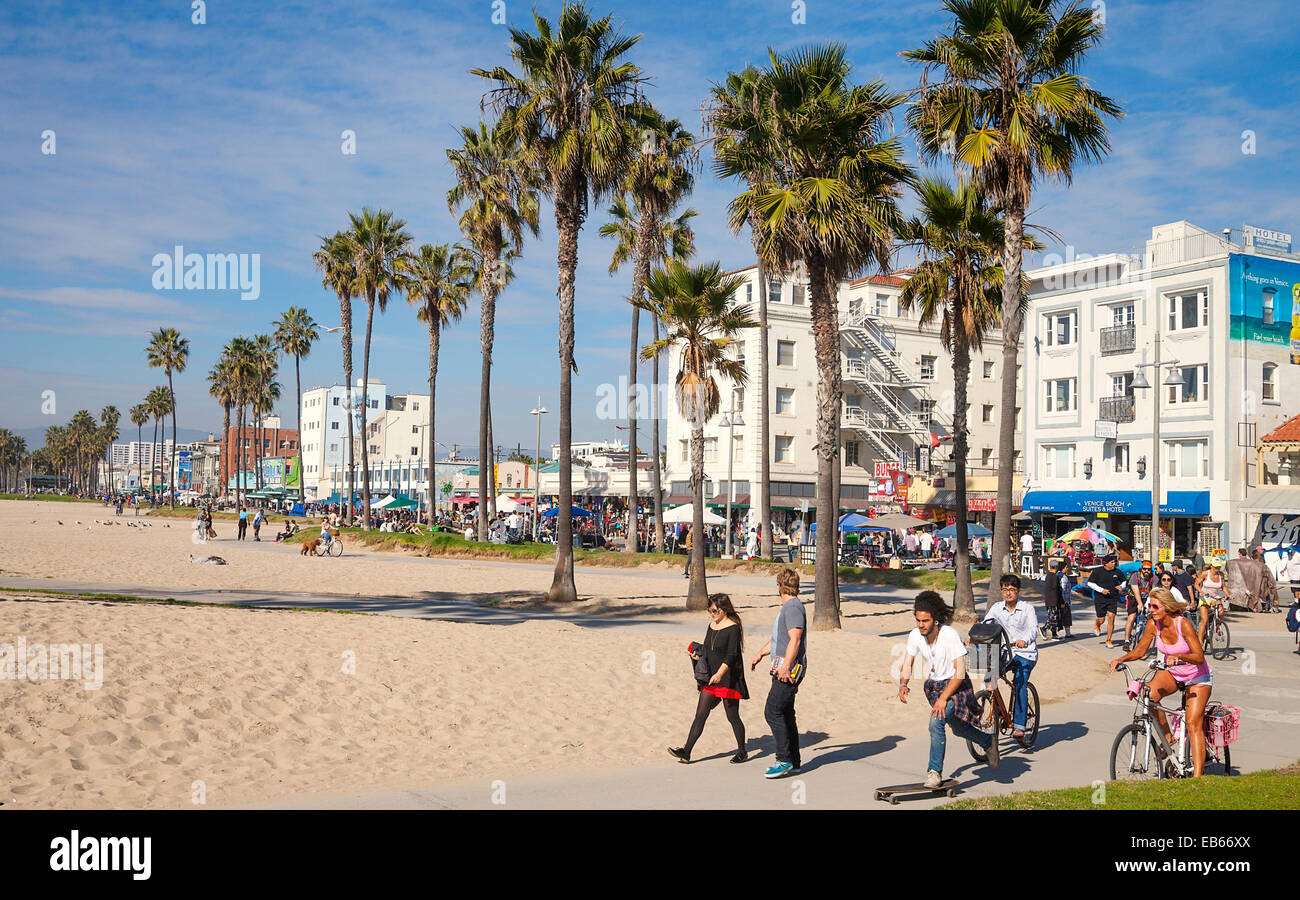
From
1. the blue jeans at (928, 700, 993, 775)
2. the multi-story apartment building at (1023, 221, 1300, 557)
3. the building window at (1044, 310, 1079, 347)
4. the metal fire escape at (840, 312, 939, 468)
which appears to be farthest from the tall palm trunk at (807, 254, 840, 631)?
the metal fire escape at (840, 312, 939, 468)

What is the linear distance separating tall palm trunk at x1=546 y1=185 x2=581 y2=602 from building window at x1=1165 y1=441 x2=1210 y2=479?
2671 cm

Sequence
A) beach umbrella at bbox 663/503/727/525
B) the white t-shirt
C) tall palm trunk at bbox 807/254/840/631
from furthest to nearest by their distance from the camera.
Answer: beach umbrella at bbox 663/503/727/525
tall palm trunk at bbox 807/254/840/631
the white t-shirt

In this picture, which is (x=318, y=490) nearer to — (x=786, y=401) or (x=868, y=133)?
(x=786, y=401)

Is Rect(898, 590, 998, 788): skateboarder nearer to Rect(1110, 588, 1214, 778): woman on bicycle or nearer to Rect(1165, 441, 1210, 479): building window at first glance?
Rect(1110, 588, 1214, 778): woman on bicycle

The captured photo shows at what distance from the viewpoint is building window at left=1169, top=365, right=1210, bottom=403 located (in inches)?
1519

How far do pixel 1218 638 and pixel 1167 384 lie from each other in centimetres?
1883

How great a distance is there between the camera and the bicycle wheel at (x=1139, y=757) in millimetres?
8617

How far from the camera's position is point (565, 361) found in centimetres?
2430

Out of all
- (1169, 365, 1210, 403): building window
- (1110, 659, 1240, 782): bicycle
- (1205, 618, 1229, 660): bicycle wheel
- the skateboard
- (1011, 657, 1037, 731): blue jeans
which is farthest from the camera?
(1169, 365, 1210, 403): building window

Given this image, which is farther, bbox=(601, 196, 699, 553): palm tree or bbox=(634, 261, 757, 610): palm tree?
bbox=(601, 196, 699, 553): palm tree

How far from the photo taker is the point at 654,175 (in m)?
29.2

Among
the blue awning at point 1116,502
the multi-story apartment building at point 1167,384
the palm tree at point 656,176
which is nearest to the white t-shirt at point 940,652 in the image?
the palm tree at point 656,176

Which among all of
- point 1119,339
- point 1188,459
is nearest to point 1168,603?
point 1188,459

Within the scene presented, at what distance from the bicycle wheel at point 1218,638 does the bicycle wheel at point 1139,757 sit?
11057mm
